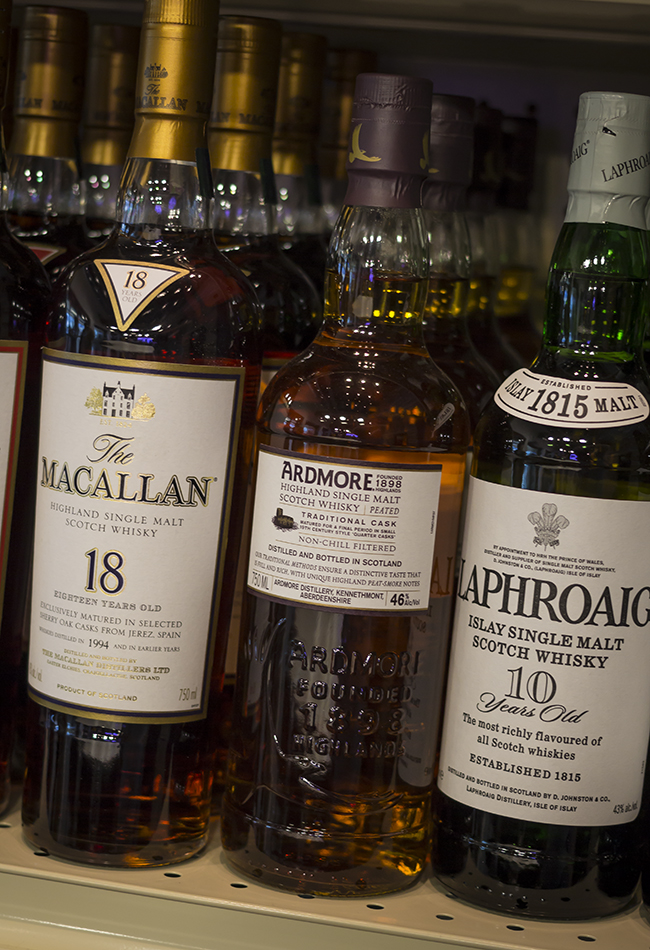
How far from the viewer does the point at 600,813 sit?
767 millimetres

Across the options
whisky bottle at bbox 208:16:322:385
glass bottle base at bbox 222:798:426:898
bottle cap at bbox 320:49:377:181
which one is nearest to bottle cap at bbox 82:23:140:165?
whisky bottle at bbox 208:16:322:385

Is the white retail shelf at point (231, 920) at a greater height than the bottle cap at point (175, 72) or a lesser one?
lesser

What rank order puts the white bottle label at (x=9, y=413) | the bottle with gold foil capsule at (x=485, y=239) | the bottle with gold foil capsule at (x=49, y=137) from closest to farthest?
the white bottle label at (x=9, y=413), the bottle with gold foil capsule at (x=49, y=137), the bottle with gold foil capsule at (x=485, y=239)

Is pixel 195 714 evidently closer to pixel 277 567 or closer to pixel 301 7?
pixel 277 567

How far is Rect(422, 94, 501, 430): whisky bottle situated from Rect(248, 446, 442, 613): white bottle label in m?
0.19

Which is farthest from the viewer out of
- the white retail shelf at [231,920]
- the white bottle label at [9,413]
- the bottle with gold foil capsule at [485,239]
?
the bottle with gold foil capsule at [485,239]

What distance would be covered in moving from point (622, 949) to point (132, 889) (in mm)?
329

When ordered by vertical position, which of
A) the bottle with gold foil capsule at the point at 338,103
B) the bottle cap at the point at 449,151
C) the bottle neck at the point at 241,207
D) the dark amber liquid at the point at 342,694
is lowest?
the dark amber liquid at the point at 342,694

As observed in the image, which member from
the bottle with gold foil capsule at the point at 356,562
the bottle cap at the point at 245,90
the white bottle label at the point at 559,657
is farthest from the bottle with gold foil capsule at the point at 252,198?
the white bottle label at the point at 559,657

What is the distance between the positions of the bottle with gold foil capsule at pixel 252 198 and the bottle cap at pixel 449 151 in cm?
14

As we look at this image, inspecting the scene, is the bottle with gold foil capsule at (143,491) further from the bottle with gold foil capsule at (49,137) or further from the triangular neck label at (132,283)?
the bottle with gold foil capsule at (49,137)

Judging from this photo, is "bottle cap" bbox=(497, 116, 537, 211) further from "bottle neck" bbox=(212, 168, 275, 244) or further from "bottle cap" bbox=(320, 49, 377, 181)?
"bottle neck" bbox=(212, 168, 275, 244)

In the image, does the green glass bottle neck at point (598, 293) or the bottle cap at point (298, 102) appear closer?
the green glass bottle neck at point (598, 293)

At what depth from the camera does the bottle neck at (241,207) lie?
97 cm
